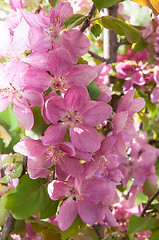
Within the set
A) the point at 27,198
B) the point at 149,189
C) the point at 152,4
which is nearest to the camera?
the point at 152,4

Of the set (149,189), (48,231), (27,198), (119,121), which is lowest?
(149,189)

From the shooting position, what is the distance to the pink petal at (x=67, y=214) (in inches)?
20.6

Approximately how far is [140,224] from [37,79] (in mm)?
433

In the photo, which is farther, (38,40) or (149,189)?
(149,189)

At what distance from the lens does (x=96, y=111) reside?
0.47m

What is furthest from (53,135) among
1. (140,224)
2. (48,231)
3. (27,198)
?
(140,224)

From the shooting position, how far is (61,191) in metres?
0.52

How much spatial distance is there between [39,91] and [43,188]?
19 cm

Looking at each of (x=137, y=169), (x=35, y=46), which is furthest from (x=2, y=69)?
(x=137, y=169)

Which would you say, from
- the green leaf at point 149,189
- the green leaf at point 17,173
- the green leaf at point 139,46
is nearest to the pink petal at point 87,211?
the green leaf at point 17,173

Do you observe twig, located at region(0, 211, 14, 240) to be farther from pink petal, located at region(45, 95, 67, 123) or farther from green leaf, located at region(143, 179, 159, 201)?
green leaf, located at region(143, 179, 159, 201)

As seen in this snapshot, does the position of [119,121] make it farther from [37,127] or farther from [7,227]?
[7,227]

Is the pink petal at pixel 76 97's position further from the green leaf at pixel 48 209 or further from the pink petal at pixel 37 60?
the green leaf at pixel 48 209

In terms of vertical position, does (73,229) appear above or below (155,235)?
above
